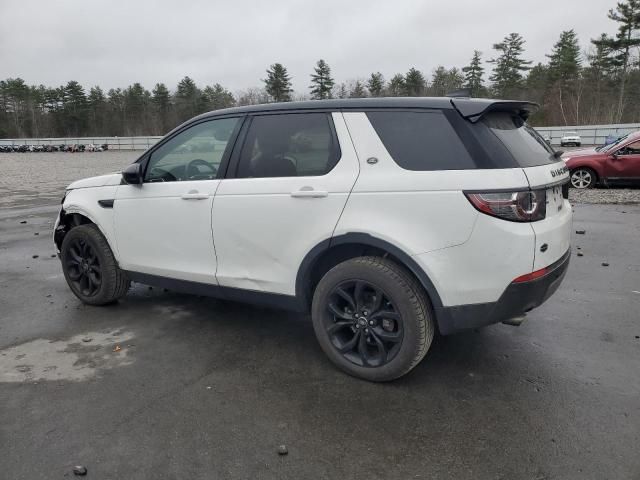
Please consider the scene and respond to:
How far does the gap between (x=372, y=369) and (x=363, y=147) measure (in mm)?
1437

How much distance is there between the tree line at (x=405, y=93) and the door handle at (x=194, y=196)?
25129 mm

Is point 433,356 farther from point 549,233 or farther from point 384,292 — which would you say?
point 549,233

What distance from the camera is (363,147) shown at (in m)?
3.19

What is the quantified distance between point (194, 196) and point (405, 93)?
58333 mm

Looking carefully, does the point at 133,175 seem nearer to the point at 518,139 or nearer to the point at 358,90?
the point at 518,139

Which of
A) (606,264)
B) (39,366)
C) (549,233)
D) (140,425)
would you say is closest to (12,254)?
(39,366)

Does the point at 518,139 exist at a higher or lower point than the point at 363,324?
higher

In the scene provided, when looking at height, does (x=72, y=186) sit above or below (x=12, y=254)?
above

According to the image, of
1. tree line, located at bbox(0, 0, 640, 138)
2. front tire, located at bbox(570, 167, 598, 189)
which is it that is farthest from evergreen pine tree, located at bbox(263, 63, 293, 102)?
front tire, located at bbox(570, 167, 598, 189)

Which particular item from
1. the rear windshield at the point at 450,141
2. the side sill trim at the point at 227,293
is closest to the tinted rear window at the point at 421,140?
the rear windshield at the point at 450,141

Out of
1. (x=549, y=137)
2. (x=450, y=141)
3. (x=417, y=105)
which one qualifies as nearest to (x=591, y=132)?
(x=549, y=137)

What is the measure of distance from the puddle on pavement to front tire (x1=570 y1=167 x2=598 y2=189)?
40.9 feet

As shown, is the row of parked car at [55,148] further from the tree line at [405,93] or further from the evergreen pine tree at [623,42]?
the evergreen pine tree at [623,42]

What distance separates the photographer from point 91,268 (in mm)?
4719
